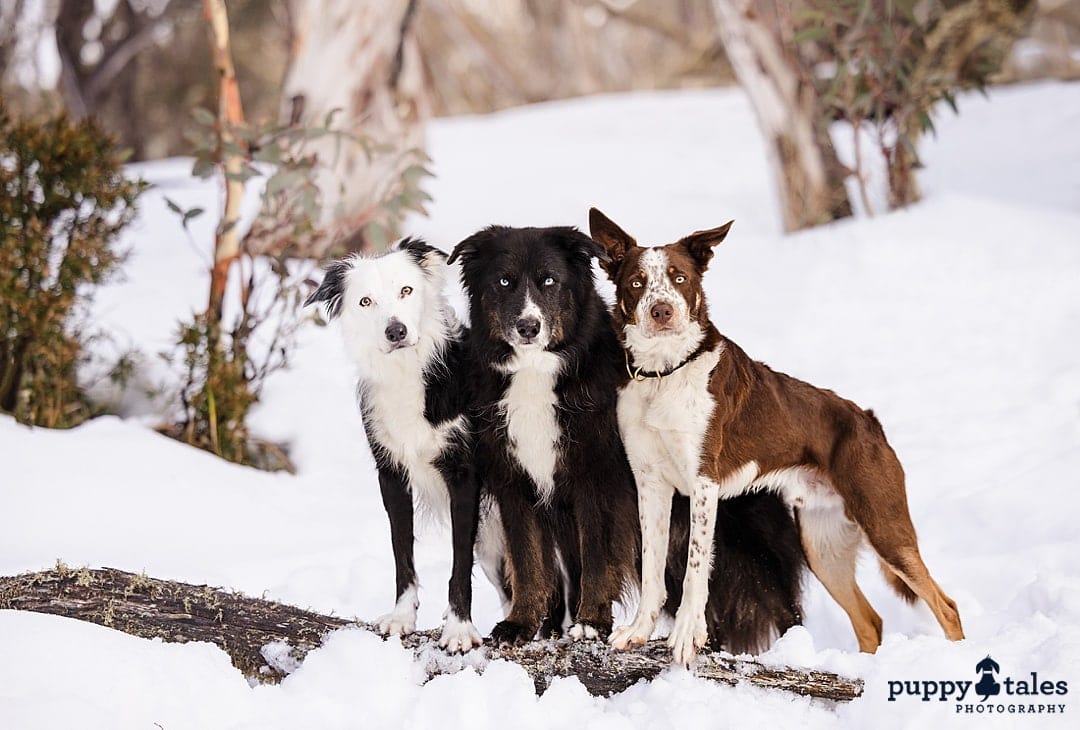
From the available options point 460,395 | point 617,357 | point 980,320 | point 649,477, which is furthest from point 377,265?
point 980,320

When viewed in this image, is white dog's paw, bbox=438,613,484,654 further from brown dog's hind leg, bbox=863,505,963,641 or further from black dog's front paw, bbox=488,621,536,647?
brown dog's hind leg, bbox=863,505,963,641

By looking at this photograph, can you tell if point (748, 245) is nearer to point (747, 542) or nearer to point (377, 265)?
point (747, 542)

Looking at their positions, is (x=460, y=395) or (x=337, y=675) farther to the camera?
(x=460, y=395)

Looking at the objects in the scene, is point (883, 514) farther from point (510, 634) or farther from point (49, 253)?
point (49, 253)

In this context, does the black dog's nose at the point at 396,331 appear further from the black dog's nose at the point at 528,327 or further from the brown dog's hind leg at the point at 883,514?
the brown dog's hind leg at the point at 883,514

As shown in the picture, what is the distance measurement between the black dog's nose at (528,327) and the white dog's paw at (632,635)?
3.25ft

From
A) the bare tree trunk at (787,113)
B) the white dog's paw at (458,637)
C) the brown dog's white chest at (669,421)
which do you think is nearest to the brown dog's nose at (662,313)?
the brown dog's white chest at (669,421)

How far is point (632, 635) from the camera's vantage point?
12.2 ft

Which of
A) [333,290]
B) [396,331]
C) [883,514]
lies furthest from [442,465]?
[883,514]

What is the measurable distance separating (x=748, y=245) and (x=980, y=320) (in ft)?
6.98

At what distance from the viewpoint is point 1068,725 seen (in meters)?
3.33

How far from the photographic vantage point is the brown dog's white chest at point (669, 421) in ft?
12.6

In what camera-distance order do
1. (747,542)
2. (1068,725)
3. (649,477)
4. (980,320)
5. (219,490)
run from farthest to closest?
(980,320)
(219,490)
(747,542)
(649,477)
(1068,725)

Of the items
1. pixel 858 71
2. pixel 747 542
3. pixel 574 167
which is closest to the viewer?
pixel 747 542
